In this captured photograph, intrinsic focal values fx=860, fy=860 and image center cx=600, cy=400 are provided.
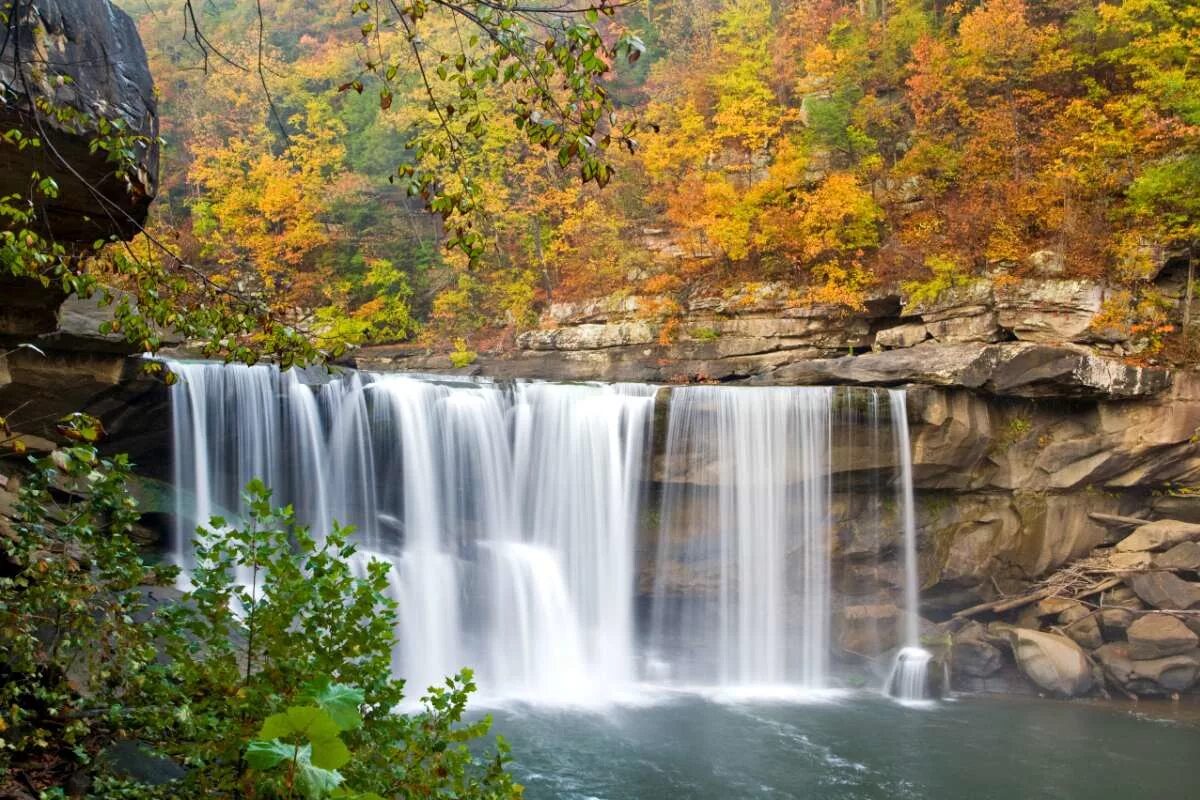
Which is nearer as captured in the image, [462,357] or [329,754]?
[329,754]

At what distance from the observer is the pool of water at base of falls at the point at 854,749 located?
10266 millimetres

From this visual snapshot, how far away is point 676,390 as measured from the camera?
15242mm

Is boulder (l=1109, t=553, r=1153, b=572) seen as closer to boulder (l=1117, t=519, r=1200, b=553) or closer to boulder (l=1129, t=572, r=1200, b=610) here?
boulder (l=1117, t=519, r=1200, b=553)

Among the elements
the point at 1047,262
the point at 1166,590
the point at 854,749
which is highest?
the point at 1047,262

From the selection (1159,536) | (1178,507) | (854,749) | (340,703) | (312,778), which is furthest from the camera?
(1178,507)

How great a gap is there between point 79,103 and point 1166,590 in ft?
50.7

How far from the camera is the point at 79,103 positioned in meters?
4.53

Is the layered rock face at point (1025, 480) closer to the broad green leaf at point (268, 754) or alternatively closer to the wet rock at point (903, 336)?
the wet rock at point (903, 336)

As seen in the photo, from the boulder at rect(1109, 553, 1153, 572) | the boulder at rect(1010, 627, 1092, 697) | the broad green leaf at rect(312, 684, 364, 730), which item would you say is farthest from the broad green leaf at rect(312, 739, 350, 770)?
the boulder at rect(1109, 553, 1153, 572)

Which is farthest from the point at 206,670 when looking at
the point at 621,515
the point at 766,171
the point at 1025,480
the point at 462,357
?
the point at 766,171

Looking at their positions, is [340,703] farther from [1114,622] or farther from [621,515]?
[1114,622]

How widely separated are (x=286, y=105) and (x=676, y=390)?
21404mm

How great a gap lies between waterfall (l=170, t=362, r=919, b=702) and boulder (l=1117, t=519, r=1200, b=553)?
11.5 ft

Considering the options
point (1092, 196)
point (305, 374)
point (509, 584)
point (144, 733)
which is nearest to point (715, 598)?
point (509, 584)
